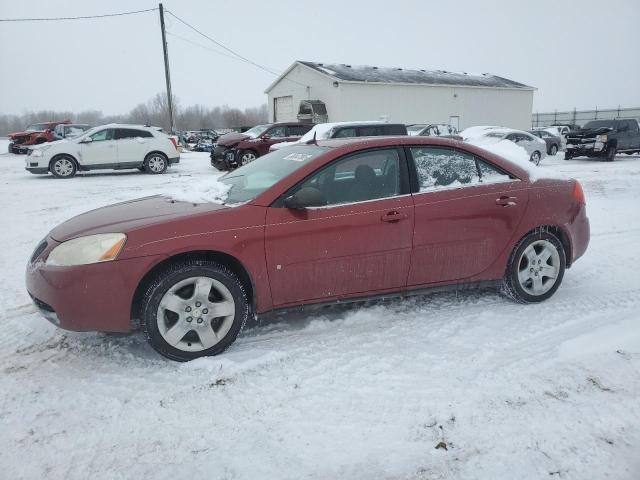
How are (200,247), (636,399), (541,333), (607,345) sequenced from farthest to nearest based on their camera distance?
(541,333) < (607,345) < (200,247) < (636,399)

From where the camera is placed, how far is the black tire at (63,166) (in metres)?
14.0

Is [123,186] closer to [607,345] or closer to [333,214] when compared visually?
[333,214]

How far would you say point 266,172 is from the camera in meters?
3.96

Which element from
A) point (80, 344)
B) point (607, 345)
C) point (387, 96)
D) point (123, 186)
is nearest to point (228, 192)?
point (80, 344)

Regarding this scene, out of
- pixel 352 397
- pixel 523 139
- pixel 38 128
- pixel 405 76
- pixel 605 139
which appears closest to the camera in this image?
pixel 352 397

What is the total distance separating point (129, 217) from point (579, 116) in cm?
5975

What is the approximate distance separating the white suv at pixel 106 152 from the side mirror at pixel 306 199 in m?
12.9

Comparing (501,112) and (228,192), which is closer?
(228,192)

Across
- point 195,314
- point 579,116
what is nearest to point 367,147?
point 195,314

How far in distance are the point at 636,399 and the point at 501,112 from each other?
3576 cm

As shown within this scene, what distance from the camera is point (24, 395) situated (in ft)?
9.64

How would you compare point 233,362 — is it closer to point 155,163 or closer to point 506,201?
point 506,201

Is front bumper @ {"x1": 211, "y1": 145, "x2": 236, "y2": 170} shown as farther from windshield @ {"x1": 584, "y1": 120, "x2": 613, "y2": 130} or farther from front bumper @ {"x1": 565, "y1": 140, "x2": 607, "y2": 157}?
windshield @ {"x1": 584, "y1": 120, "x2": 613, "y2": 130}

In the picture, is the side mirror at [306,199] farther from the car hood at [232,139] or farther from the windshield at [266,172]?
the car hood at [232,139]
